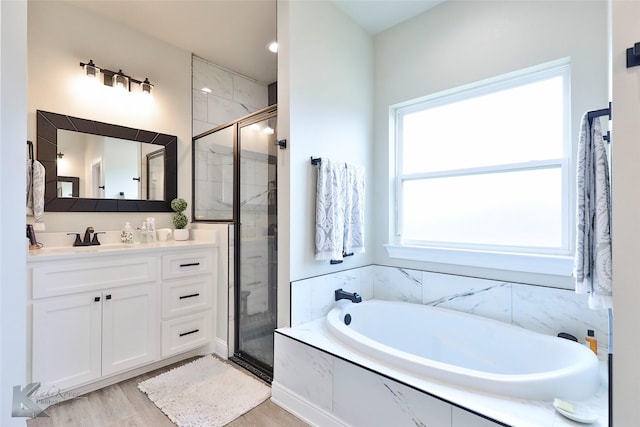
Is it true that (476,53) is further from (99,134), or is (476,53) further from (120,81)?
(99,134)

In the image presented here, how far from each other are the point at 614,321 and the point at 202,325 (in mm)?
2542

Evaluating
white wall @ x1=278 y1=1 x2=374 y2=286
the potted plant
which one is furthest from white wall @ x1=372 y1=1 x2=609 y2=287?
the potted plant

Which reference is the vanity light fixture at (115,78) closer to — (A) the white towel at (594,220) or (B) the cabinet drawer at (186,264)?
(B) the cabinet drawer at (186,264)

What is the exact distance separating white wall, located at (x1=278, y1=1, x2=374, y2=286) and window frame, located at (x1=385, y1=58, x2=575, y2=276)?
0.29 meters

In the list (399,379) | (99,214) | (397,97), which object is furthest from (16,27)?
(397,97)

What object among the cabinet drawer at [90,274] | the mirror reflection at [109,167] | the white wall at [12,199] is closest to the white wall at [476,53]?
the cabinet drawer at [90,274]

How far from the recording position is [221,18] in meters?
2.49

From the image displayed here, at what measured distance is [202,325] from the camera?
8.23ft

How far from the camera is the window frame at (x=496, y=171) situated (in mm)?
1794

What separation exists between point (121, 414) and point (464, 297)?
2.32 m

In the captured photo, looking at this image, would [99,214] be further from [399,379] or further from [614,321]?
[614,321]

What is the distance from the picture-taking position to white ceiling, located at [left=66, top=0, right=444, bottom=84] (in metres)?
2.30

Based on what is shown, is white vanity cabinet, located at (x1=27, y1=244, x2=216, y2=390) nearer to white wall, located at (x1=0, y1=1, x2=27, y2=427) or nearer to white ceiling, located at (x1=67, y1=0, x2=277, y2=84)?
white wall, located at (x1=0, y1=1, x2=27, y2=427)

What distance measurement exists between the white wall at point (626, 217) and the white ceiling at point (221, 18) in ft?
5.57
